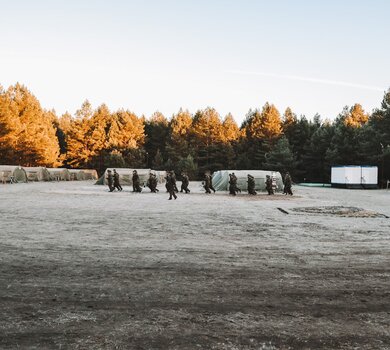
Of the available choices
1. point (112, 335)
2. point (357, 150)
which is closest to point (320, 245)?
point (112, 335)

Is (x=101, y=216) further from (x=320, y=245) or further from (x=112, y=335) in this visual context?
(x=112, y=335)

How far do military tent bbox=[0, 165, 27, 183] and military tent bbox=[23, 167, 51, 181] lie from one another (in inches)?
75.7

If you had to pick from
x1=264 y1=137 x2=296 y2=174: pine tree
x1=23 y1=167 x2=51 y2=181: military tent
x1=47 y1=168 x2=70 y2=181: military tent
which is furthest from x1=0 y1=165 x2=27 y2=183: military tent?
x1=264 y1=137 x2=296 y2=174: pine tree

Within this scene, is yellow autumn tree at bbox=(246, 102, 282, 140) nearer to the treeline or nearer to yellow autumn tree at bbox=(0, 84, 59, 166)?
the treeline

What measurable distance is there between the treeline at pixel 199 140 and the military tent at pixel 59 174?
160 inches

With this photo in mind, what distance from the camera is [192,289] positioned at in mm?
4969

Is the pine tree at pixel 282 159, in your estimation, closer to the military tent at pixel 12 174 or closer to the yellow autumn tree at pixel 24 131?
the yellow autumn tree at pixel 24 131

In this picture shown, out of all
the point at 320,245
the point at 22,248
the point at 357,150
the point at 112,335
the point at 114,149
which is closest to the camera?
the point at 112,335

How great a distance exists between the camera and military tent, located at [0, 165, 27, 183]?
41.3 meters

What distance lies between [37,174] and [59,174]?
18.8 ft

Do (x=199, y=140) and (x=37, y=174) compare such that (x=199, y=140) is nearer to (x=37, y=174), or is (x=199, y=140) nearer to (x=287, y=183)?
(x=37, y=174)

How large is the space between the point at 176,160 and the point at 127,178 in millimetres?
33578

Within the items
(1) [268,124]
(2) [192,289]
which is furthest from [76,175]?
(2) [192,289]

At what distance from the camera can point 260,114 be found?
72.9 meters
